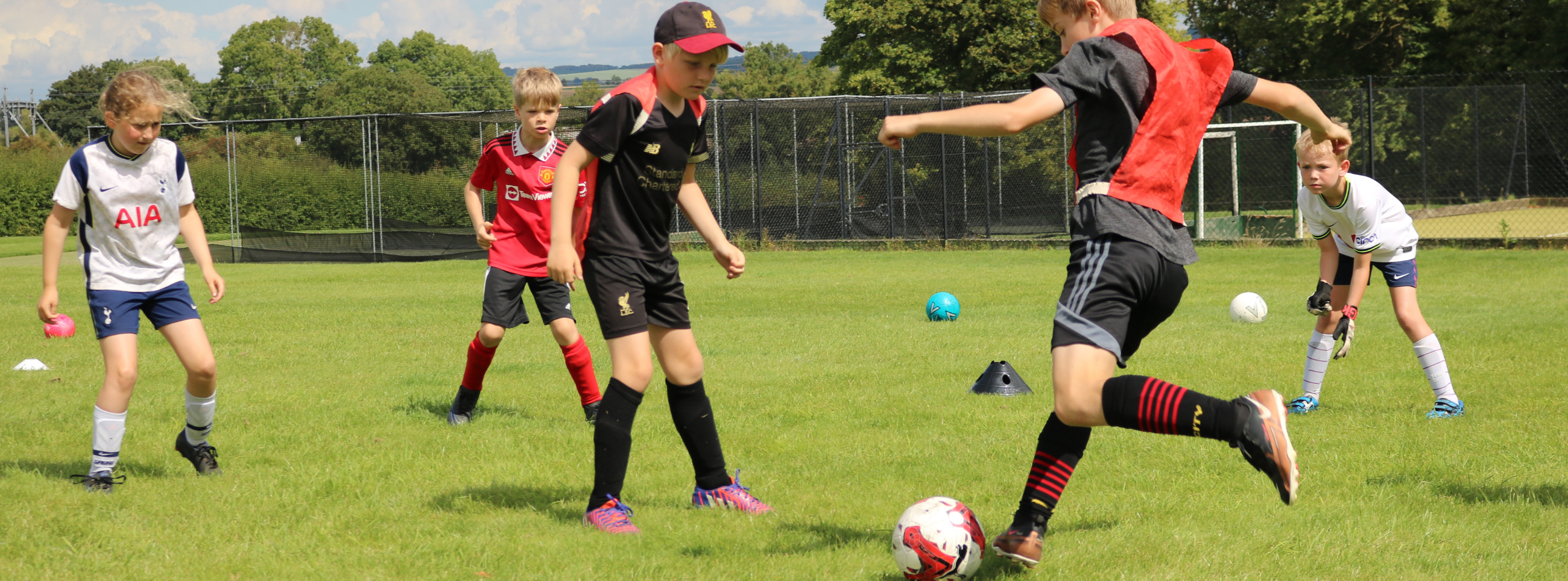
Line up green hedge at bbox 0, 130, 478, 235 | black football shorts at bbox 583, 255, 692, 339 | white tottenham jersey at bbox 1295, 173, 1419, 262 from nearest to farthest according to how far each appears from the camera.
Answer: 1. black football shorts at bbox 583, 255, 692, 339
2. white tottenham jersey at bbox 1295, 173, 1419, 262
3. green hedge at bbox 0, 130, 478, 235

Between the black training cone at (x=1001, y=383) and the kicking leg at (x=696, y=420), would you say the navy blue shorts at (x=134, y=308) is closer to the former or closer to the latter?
the kicking leg at (x=696, y=420)

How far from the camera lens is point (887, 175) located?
20469 millimetres

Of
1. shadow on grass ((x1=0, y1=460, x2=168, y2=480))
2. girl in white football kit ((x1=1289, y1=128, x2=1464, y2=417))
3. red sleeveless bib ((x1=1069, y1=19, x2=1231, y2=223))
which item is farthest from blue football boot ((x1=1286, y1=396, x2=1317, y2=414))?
shadow on grass ((x1=0, y1=460, x2=168, y2=480))

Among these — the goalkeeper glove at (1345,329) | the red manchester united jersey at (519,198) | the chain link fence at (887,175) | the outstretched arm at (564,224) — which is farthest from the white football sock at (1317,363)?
the chain link fence at (887,175)

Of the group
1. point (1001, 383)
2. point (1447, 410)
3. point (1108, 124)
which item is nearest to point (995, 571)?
point (1108, 124)

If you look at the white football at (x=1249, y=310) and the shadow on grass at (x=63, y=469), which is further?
the white football at (x=1249, y=310)

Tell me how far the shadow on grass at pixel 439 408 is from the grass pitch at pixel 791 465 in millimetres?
32

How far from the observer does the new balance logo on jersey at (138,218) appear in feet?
14.4

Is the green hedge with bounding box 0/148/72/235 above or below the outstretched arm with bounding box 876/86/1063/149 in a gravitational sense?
above

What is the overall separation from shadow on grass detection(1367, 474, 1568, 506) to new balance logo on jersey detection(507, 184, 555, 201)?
401cm

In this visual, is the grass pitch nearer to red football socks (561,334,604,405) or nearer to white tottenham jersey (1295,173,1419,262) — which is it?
red football socks (561,334,604,405)

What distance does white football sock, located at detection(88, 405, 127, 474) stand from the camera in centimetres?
441

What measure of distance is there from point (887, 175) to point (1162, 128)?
17486 mm

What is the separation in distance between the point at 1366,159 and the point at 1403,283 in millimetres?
14254
